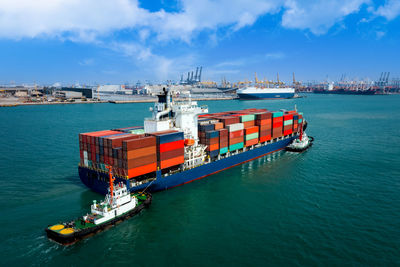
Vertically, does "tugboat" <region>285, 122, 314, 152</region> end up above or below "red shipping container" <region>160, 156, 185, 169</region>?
below

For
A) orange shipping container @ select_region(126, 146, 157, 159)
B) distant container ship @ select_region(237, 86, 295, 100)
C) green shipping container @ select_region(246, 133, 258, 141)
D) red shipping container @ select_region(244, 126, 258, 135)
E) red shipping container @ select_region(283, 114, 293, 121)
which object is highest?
distant container ship @ select_region(237, 86, 295, 100)

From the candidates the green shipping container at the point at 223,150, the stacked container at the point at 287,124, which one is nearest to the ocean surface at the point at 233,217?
the green shipping container at the point at 223,150

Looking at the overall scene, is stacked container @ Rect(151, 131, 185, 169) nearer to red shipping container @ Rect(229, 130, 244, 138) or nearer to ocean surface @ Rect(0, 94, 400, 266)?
ocean surface @ Rect(0, 94, 400, 266)

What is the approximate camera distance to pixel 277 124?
48.7 meters

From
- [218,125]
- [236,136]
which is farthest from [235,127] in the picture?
[218,125]

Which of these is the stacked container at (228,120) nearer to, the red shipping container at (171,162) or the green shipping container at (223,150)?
the green shipping container at (223,150)

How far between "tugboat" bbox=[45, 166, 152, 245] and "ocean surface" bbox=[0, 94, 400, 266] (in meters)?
0.62

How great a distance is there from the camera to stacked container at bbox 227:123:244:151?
3931 cm

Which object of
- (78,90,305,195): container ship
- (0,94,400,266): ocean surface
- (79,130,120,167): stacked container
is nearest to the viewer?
(0,94,400,266): ocean surface

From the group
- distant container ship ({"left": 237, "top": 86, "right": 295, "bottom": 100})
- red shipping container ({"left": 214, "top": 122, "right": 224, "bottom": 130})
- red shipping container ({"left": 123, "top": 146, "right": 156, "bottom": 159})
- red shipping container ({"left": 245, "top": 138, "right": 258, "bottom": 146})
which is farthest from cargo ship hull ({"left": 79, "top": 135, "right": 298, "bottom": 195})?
distant container ship ({"left": 237, "top": 86, "right": 295, "bottom": 100})

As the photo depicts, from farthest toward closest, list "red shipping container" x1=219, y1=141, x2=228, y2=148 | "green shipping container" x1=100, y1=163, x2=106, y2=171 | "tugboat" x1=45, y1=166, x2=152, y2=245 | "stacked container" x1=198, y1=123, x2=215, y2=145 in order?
"red shipping container" x1=219, y1=141, x2=228, y2=148 < "stacked container" x1=198, y1=123, x2=215, y2=145 < "green shipping container" x1=100, y1=163, x2=106, y2=171 < "tugboat" x1=45, y1=166, x2=152, y2=245

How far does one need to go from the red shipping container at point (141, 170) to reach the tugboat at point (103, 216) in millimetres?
1455

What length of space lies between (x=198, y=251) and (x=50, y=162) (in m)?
29.7

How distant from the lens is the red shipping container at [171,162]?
1170 inches
